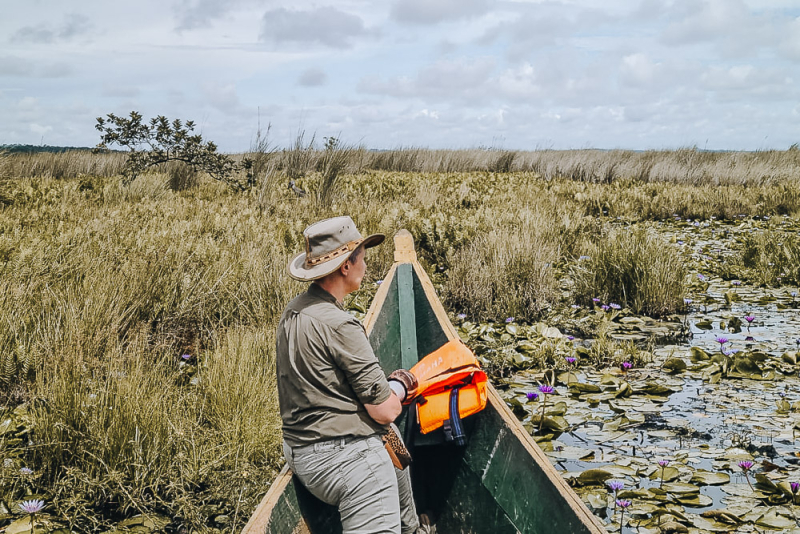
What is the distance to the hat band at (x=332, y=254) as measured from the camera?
2.28 meters

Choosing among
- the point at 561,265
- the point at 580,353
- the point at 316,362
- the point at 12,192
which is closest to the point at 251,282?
the point at 580,353

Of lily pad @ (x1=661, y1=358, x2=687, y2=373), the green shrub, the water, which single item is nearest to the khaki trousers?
the water

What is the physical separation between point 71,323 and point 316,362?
2.04m

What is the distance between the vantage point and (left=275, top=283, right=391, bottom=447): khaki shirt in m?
2.17

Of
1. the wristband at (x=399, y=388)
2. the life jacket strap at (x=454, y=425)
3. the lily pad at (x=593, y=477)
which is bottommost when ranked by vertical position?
the lily pad at (x=593, y=477)

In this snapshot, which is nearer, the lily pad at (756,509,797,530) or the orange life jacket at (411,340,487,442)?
the lily pad at (756,509,797,530)

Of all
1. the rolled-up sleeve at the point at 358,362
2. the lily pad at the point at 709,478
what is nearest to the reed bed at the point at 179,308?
the rolled-up sleeve at the point at 358,362

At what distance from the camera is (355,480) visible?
2207 mm

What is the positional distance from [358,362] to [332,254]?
392 millimetres

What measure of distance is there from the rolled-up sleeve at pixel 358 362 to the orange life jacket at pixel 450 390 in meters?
0.59

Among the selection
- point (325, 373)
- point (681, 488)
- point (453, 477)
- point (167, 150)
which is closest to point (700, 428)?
point (681, 488)

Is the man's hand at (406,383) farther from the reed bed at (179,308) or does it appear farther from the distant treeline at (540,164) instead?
the distant treeline at (540,164)

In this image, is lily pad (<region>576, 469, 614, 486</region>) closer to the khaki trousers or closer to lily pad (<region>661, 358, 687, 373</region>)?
the khaki trousers

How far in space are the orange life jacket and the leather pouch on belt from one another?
0.30 meters
